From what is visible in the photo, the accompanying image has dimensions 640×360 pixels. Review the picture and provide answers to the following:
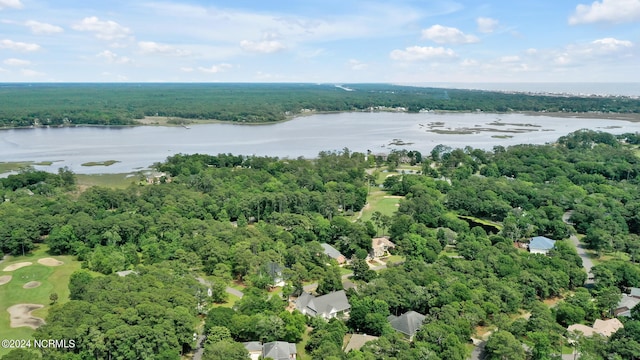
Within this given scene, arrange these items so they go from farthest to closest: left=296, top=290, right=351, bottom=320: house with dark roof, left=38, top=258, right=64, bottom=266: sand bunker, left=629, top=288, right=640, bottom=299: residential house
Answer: left=38, top=258, right=64, bottom=266: sand bunker, left=629, top=288, right=640, bottom=299: residential house, left=296, top=290, right=351, bottom=320: house with dark roof

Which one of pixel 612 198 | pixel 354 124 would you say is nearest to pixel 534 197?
pixel 612 198

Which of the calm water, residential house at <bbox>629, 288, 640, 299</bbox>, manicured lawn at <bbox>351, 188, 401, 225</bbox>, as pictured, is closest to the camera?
residential house at <bbox>629, 288, 640, 299</bbox>

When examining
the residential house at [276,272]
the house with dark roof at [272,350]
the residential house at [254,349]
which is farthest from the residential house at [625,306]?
the residential house at [254,349]

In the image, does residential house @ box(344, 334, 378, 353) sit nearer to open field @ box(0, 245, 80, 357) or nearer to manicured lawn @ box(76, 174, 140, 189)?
open field @ box(0, 245, 80, 357)

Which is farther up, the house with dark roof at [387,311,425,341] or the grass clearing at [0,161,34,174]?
the grass clearing at [0,161,34,174]

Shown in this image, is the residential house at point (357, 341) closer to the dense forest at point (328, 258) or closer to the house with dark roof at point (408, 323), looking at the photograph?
the dense forest at point (328, 258)

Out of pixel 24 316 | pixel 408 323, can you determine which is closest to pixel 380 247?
pixel 408 323

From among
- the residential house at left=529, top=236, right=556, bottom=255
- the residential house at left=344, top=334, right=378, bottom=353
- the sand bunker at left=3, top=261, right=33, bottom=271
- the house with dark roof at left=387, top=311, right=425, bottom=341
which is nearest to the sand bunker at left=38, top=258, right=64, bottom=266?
the sand bunker at left=3, top=261, right=33, bottom=271

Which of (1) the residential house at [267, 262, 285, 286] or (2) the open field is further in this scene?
(1) the residential house at [267, 262, 285, 286]
